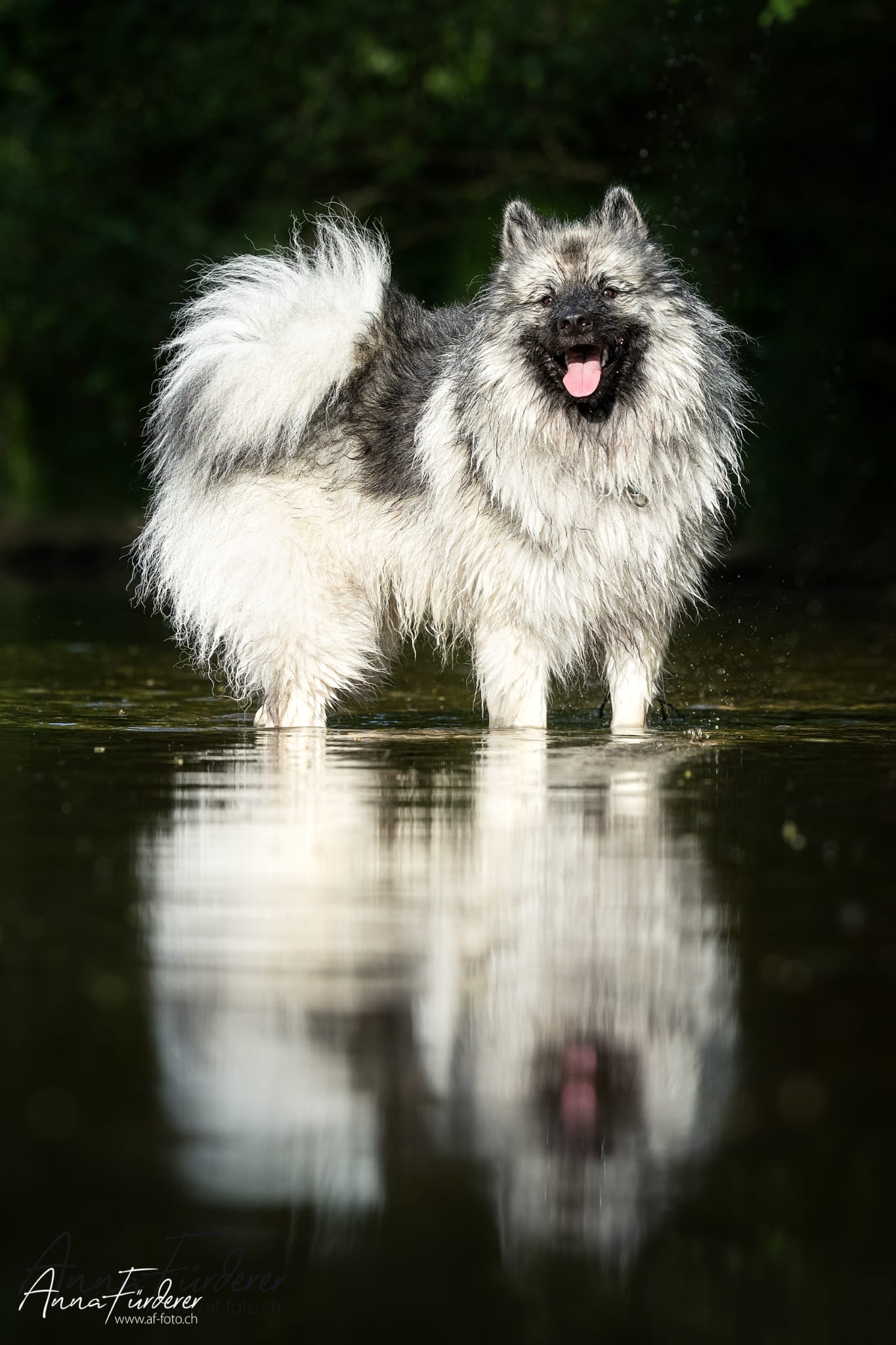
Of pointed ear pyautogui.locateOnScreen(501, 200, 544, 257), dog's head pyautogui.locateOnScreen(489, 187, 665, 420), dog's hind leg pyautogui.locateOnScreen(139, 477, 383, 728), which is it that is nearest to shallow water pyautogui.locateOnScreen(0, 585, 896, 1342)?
dog's hind leg pyautogui.locateOnScreen(139, 477, 383, 728)

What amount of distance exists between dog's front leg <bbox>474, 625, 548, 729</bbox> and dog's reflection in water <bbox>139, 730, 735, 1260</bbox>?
177 cm

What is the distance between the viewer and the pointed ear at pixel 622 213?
7273 mm

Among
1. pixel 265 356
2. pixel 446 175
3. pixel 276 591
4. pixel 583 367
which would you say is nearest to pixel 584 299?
pixel 583 367

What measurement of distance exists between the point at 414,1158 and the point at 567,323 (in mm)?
4644

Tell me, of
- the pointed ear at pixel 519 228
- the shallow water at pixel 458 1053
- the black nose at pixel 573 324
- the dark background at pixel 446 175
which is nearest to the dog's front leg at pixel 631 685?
the black nose at pixel 573 324

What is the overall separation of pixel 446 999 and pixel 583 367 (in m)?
4.18

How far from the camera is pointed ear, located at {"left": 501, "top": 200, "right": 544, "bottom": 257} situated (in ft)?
23.8

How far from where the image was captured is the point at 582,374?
713 cm

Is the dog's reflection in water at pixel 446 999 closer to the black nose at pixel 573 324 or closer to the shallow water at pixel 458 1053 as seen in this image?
the shallow water at pixel 458 1053

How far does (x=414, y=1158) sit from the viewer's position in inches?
104

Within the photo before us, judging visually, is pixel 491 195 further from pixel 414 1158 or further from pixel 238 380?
pixel 414 1158

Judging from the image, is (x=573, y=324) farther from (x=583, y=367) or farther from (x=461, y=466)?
(x=461, y=466)

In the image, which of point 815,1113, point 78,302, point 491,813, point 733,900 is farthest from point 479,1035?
point 78,302

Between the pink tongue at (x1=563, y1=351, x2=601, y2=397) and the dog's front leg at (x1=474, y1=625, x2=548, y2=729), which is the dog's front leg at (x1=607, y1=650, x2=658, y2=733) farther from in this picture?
the pink tongue at (x1=563, y1=351, x2=601, y2=397)
